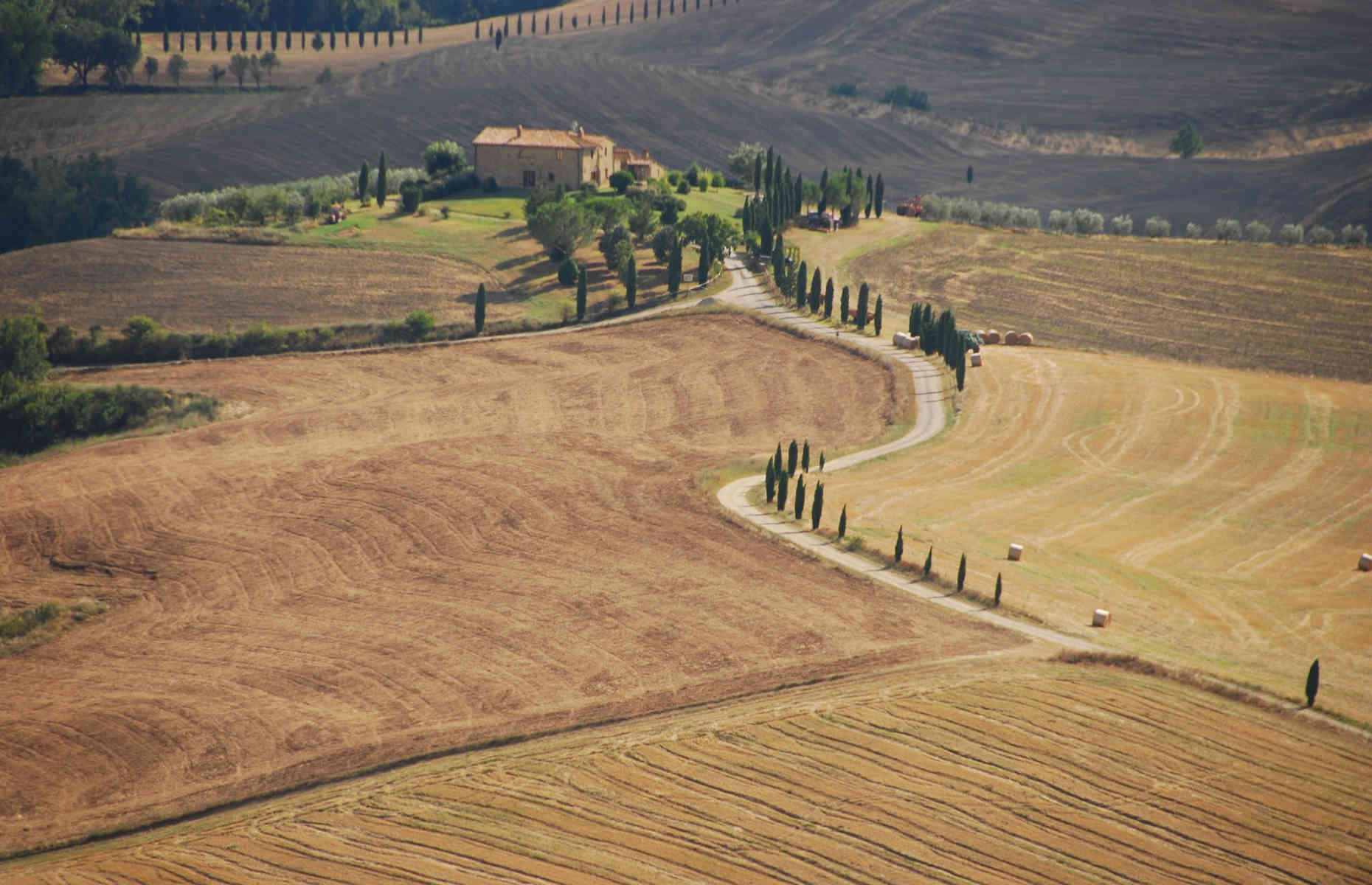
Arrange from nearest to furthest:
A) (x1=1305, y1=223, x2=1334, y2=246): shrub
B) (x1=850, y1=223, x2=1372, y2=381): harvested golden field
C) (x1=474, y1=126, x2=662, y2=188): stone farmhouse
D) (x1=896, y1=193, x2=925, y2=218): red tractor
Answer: (x1=850, y1=223, x2=1372, y2=381): harvested golden field
(x1=1305, y1=223, x2=1334, y2=246): shrub
(x1=474, y1=126, x2=662, y2=188): stone farmhouse
(x1=896, y1=193, x2=925, y2=218): red tractor

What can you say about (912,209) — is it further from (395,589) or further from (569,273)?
(395,589)

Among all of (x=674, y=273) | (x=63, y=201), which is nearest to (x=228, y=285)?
(x=674, y=273)

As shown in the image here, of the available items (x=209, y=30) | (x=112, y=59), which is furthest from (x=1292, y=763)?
(x=209, y=30)

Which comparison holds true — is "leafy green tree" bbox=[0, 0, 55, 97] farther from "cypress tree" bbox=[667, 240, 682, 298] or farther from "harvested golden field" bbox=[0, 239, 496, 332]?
"cypress tree" bbox=[667, 240, 682, 298]

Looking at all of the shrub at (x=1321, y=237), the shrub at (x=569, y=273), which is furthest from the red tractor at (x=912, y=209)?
the shrub at (x=569, y=273)

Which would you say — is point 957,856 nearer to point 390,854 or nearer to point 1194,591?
point 390,854

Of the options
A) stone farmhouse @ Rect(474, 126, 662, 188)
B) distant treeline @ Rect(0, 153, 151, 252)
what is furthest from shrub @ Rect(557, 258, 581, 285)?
distant treeline @ Rect(0, 153, 151, 252)

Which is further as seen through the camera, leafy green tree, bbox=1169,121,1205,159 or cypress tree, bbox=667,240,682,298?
leafy green tree, bbox=1169,121,1205,159
